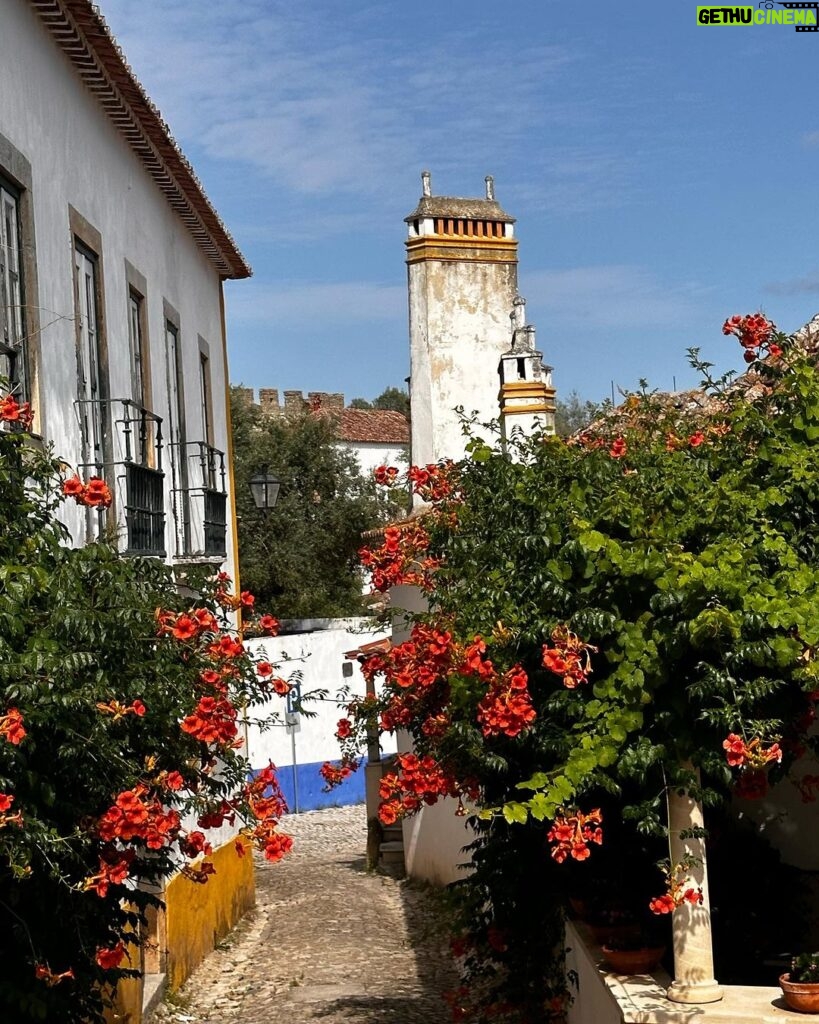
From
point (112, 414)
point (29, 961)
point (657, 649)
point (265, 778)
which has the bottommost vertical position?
point (29, 961)

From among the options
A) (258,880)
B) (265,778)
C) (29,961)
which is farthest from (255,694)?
(258,880)

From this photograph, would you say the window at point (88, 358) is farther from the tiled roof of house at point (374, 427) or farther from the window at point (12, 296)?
the tiled roof of house at point (374, 427)

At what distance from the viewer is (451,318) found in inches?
659

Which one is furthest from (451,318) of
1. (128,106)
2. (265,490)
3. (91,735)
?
(91,735)

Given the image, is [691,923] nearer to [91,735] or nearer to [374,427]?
[91,735]

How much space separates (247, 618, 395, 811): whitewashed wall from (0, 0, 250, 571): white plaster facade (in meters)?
13.1

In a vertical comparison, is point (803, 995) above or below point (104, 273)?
below

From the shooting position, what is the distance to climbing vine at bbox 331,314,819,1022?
18.8ft

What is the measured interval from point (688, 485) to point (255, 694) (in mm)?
1920

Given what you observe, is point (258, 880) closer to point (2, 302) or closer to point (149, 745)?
point (2, 302)

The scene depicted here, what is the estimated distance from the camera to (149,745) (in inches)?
219

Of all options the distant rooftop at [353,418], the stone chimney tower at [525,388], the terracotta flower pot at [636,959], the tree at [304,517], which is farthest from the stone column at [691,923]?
the distant rooftop at [353,418]

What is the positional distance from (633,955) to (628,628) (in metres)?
1.69

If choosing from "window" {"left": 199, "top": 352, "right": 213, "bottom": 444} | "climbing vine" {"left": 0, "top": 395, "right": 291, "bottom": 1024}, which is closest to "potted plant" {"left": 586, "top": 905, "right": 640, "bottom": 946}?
"climbing vine" {"left": 0, "top": 395, "right": 291, "bottom": 1024}
